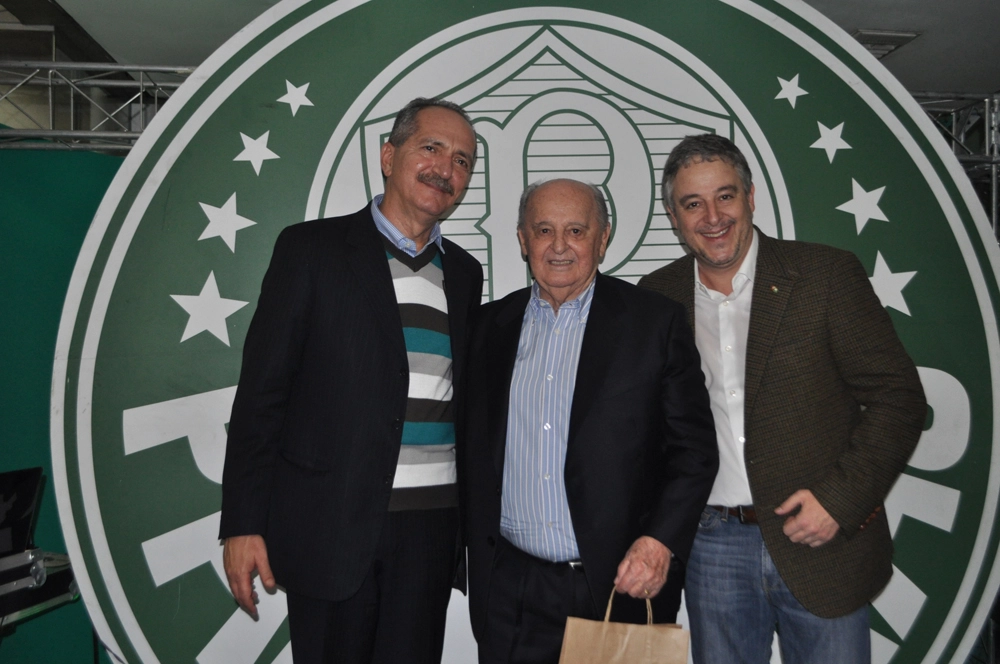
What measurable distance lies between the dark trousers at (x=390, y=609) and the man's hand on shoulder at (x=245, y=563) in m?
0.11

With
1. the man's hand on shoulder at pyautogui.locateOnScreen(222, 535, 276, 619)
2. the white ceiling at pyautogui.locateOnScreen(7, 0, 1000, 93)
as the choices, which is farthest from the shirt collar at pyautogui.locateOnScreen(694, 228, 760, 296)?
the white ceiling at pyautogui.locateOnScreen(7, 0, 1000, 93)

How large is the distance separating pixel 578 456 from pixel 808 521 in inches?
22.6

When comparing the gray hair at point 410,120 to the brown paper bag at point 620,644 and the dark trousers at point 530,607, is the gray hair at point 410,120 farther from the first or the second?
the brown paper bag at point 620,644

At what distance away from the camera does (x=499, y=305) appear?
2084 mm

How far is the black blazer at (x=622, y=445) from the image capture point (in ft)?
5.64

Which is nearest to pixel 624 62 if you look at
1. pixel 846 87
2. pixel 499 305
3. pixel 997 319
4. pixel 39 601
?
pixel 846 87

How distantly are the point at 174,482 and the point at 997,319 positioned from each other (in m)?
3.26

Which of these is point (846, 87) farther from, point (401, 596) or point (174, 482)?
point (174, 482)

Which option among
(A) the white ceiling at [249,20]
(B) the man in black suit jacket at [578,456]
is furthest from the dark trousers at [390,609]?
(A) the white ceiling at [249,20]

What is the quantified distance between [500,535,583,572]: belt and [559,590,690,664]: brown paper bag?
166 millimetres

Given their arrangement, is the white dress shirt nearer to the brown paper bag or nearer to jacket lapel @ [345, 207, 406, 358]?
the brown paper bag

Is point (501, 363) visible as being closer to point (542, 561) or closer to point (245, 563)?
point (542, 561)

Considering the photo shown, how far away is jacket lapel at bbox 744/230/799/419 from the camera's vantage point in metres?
1.82

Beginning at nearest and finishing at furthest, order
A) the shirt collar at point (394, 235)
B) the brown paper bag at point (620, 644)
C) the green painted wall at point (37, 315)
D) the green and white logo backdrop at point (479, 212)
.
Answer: the brown paper bag at point (620, 644) < the shirt collar at point (394, 235) < the green and white logo backdrop at point (479, 212) < the green painted wall at point (37, 315)
